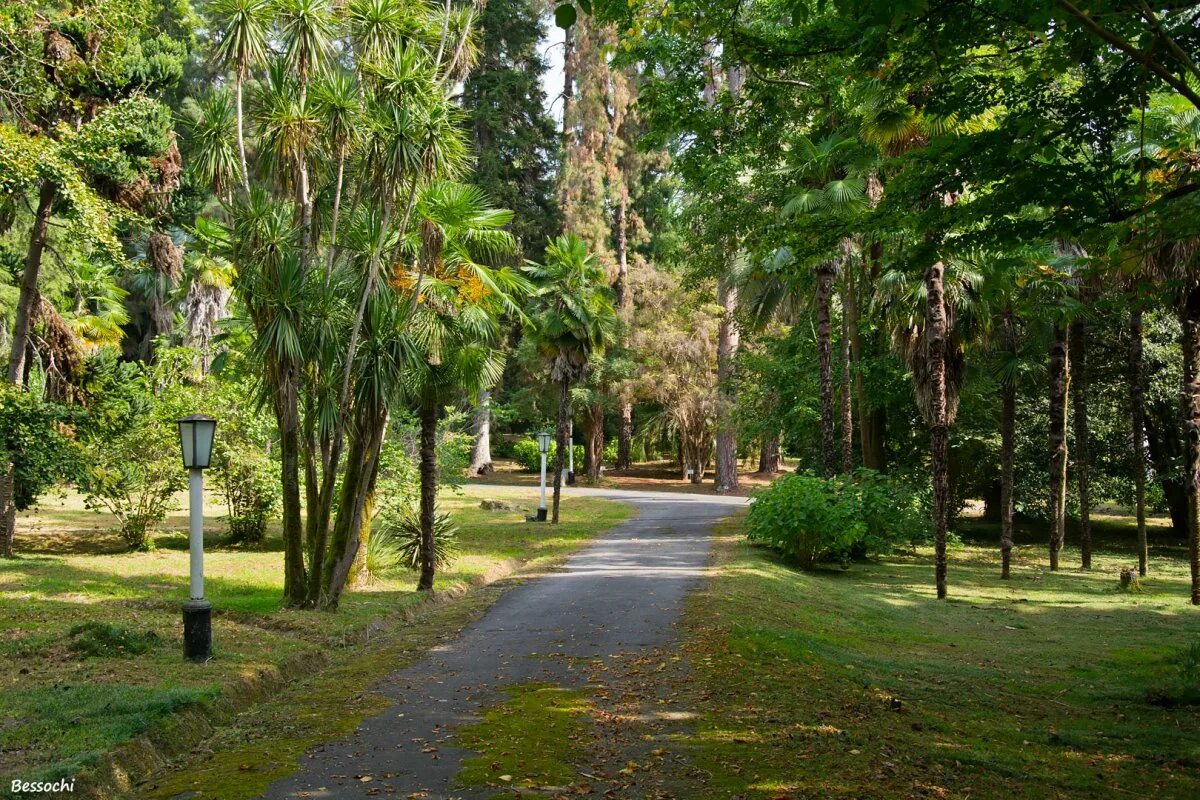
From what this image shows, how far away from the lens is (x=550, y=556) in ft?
67.3

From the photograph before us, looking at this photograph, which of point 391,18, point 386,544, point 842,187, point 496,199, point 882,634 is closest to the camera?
point 391,18

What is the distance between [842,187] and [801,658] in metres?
11.4

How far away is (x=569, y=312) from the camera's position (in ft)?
95.8

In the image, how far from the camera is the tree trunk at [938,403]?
1688cm

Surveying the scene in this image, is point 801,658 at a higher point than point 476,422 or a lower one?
lower

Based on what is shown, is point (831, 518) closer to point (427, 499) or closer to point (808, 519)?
point (808, 519)

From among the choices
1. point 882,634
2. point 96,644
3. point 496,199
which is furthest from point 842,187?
point 496,199

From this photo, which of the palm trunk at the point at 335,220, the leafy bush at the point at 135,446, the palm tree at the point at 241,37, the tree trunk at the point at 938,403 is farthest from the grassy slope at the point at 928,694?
the leafy bush at the point at 135,446

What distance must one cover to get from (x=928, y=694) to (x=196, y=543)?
23.2 feet

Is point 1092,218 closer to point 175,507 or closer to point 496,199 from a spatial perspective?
point 175,507

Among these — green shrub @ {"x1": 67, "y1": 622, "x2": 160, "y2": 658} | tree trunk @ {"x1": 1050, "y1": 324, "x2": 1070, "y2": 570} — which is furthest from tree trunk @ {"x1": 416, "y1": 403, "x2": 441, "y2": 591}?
tree trunk @ {"x1": 1050, "y1": 324, "x2": 1070, "y2": 570}

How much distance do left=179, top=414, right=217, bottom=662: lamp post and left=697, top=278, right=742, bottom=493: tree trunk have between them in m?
29.7

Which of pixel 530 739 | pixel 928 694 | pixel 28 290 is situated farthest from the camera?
pixel 28 290

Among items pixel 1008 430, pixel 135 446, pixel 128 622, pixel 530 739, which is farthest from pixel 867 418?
pixel 530 739
